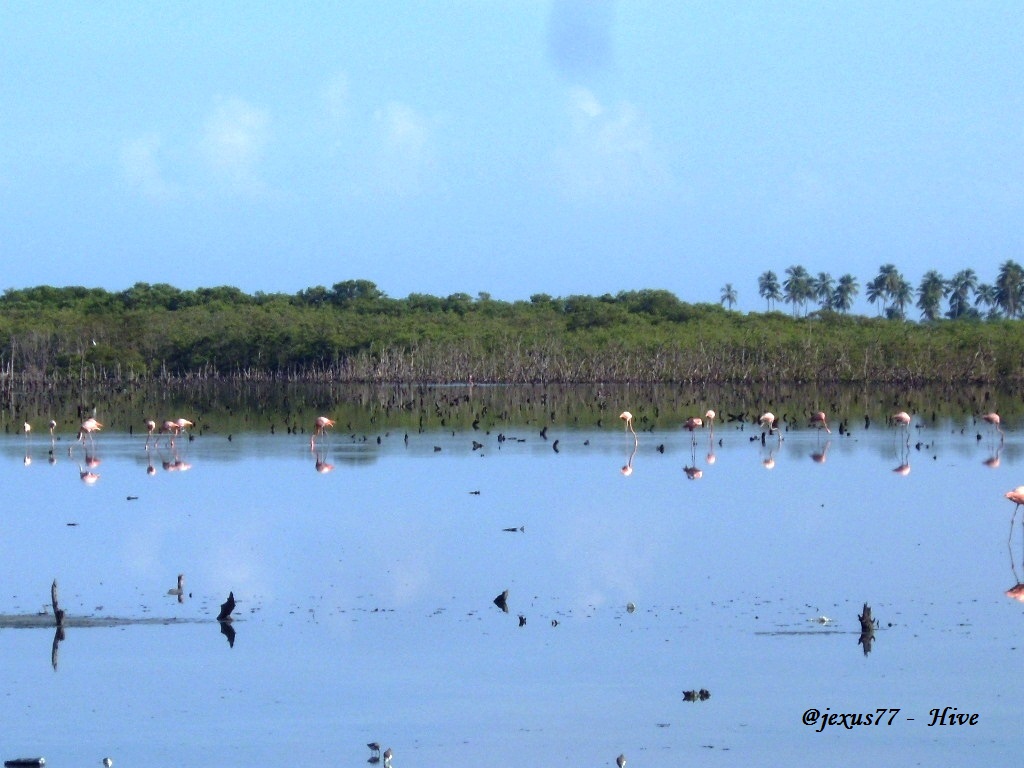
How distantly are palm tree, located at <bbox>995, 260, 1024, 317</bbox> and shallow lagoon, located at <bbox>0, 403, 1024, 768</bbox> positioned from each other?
10106 cm

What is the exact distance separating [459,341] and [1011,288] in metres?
59.0

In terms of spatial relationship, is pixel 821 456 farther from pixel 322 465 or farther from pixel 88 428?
pixel 88 428

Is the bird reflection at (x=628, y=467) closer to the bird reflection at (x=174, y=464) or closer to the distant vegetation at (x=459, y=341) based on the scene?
the bird reflection at (x=174, y=464)

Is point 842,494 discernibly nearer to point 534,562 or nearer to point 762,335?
point 534,562

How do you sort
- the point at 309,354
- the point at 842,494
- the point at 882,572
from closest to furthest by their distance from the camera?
the point at 882,572
the point at 842,494
the point at 309,354

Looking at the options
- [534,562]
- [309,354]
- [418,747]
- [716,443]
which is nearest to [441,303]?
[309,354]

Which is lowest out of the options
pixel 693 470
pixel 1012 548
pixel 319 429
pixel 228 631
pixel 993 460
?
pixel 228 631

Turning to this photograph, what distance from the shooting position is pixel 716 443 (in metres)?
37.4

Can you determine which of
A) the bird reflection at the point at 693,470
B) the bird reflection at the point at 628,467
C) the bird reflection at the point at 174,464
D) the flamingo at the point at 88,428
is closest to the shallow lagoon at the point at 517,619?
the bird reflection at the point at 693,470

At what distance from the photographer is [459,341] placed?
85.9m

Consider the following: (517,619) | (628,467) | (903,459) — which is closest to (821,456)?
(903,459)

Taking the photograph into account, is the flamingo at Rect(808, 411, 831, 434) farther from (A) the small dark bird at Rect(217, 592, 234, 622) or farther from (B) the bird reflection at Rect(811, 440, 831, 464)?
(A) the small dark bird at Rect(217, 592, 234, 622)

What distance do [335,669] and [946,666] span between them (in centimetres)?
542

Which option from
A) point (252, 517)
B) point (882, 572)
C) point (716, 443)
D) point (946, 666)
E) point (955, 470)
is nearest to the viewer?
point (946, 666)
